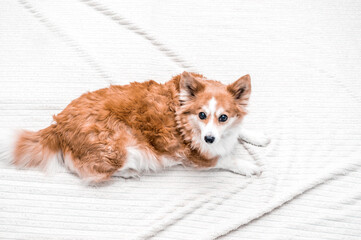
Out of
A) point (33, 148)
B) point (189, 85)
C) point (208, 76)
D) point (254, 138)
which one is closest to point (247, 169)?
point (254, 138)

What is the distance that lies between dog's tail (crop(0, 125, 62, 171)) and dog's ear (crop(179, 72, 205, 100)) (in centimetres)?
86

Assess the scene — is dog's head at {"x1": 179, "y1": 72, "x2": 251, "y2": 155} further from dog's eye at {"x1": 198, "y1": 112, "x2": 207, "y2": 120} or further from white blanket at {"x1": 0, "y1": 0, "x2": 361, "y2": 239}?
white blanket at {"x1": 0, "y1": 0, "x2": 361, "y2": 239}

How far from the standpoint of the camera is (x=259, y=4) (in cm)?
291

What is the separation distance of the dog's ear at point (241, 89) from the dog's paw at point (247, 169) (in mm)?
444

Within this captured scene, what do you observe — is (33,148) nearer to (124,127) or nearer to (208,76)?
(124,127)

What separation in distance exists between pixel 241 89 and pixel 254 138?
51cm

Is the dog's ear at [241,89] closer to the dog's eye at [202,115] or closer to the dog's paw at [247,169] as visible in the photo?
the dog's eye at [202,115]

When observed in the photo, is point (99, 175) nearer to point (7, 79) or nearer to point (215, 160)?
point (215, 160)

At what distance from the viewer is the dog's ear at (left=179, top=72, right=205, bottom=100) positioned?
1.80 m

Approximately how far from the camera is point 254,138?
2176mm

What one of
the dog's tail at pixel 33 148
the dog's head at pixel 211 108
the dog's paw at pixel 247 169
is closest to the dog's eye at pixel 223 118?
the dog's head at pixel 211 108

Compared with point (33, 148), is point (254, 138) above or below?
above

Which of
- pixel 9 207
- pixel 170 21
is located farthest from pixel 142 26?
pixel 9 207

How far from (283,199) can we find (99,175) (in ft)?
3.97
